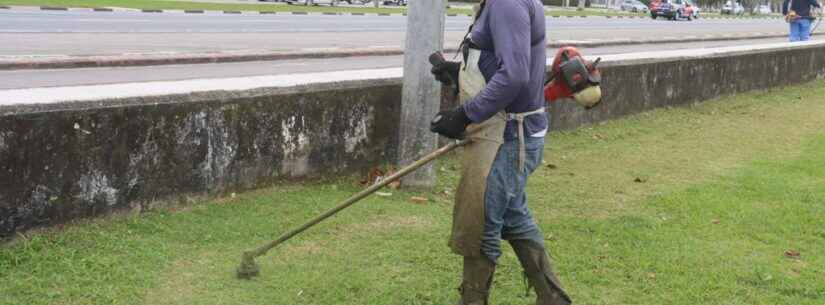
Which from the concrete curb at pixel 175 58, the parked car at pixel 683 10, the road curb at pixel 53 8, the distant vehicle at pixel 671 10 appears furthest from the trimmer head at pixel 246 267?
the parked car at pixel 683 10

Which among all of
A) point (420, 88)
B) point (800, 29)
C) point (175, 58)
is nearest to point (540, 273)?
point (420, 88)

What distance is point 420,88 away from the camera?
5.94m

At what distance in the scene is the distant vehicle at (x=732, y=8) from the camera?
71.9m

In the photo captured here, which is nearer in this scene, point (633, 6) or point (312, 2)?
point (312, 2)

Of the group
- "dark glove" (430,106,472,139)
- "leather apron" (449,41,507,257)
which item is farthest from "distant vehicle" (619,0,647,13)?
"dark glove" (430,106,472,139)

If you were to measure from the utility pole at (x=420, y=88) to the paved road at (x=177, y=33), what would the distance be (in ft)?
25.1

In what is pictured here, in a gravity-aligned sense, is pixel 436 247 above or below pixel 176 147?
below

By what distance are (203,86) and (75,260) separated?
1.28 m

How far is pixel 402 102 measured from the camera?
19.9 ft

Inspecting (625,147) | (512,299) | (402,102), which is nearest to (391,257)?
(512,299)

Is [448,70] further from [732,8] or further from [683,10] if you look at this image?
[732,8]

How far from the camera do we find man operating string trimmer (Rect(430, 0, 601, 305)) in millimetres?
3617

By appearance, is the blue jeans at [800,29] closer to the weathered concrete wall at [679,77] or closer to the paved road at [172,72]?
the weathered concrete wall at [679,77]

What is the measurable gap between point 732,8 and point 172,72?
6794 centimetres
